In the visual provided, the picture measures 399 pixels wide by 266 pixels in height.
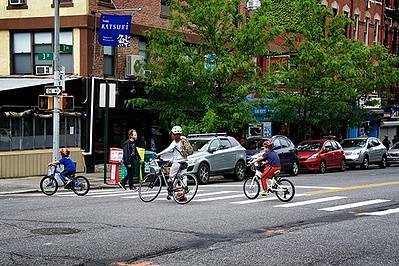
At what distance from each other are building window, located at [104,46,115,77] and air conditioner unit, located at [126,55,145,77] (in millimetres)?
637

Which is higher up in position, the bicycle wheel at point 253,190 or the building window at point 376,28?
the building window at point 376,28

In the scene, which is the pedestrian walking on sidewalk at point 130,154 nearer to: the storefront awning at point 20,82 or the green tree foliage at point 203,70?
the storefront awning at point 20,82

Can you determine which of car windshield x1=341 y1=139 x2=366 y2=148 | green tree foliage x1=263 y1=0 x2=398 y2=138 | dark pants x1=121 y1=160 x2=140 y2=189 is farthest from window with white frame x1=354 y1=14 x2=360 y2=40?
dark pants x1=121 y1=160 x2=140 y2=189

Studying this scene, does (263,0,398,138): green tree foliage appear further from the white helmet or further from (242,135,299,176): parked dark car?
the white helmet

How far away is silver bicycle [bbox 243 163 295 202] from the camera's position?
53.4 ft

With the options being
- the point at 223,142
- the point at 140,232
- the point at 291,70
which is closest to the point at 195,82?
the point at 223,142

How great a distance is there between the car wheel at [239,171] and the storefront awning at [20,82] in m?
7.52

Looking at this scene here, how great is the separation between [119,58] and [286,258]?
2046cm

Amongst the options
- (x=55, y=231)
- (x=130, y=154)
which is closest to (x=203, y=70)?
(x=130, y=154)

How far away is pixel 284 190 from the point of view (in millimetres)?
16250

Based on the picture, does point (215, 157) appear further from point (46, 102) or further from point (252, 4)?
point (252, 4)

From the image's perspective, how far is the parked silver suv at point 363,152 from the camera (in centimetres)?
3406

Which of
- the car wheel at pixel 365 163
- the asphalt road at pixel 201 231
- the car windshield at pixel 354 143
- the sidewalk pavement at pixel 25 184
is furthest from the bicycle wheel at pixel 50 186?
the car windshield at pixel 354 143

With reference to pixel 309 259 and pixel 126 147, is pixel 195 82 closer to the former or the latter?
pixel 126 147
